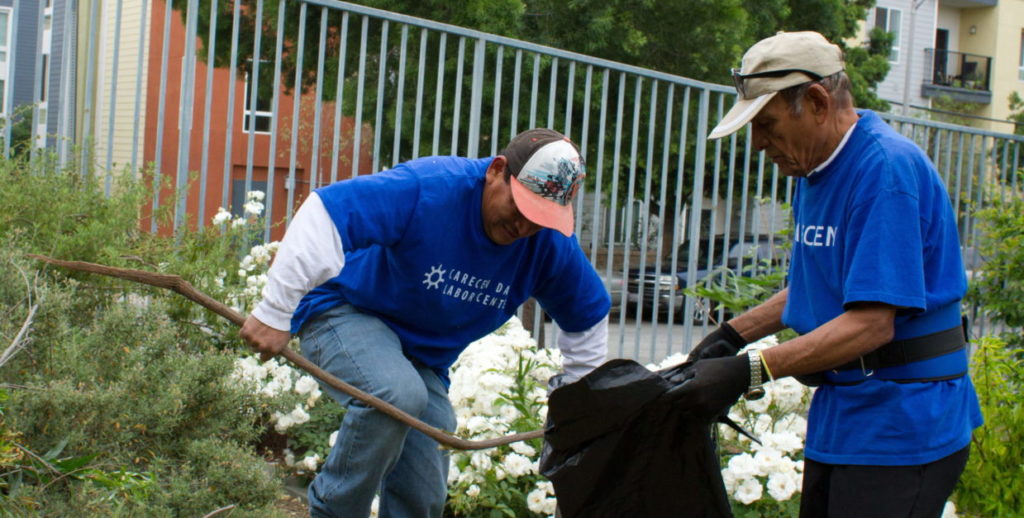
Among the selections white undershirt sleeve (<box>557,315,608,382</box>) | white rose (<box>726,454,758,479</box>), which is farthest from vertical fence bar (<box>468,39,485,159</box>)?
white rose (<box>726,454,758,479</box>)

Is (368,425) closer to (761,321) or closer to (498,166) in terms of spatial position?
(498,166)

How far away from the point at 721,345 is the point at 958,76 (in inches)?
1322

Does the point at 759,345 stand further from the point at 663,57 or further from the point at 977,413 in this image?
the point at 663,57

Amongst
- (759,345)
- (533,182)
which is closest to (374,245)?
(533,182)

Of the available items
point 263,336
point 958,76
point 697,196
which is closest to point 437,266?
point 263,336

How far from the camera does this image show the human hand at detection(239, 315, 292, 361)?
8.55 ft

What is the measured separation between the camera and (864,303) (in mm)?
2199

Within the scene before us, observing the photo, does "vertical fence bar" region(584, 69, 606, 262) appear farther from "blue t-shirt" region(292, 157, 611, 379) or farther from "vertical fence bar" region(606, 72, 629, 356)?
"blue t-shirt" region(292, 157, 611, 379)

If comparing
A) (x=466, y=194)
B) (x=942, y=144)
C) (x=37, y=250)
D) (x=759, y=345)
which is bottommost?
(x=759, y=345)

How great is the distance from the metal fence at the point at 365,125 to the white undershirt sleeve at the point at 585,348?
221 cm

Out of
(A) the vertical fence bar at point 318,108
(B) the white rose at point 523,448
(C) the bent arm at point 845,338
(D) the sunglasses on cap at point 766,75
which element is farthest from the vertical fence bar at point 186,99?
(C) the bent arm at point 845,338

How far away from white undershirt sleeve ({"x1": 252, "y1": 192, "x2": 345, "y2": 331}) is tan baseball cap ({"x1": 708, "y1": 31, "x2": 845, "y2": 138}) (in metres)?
1.07

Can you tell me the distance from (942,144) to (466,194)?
21.3 feet

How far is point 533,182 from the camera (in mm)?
2779
